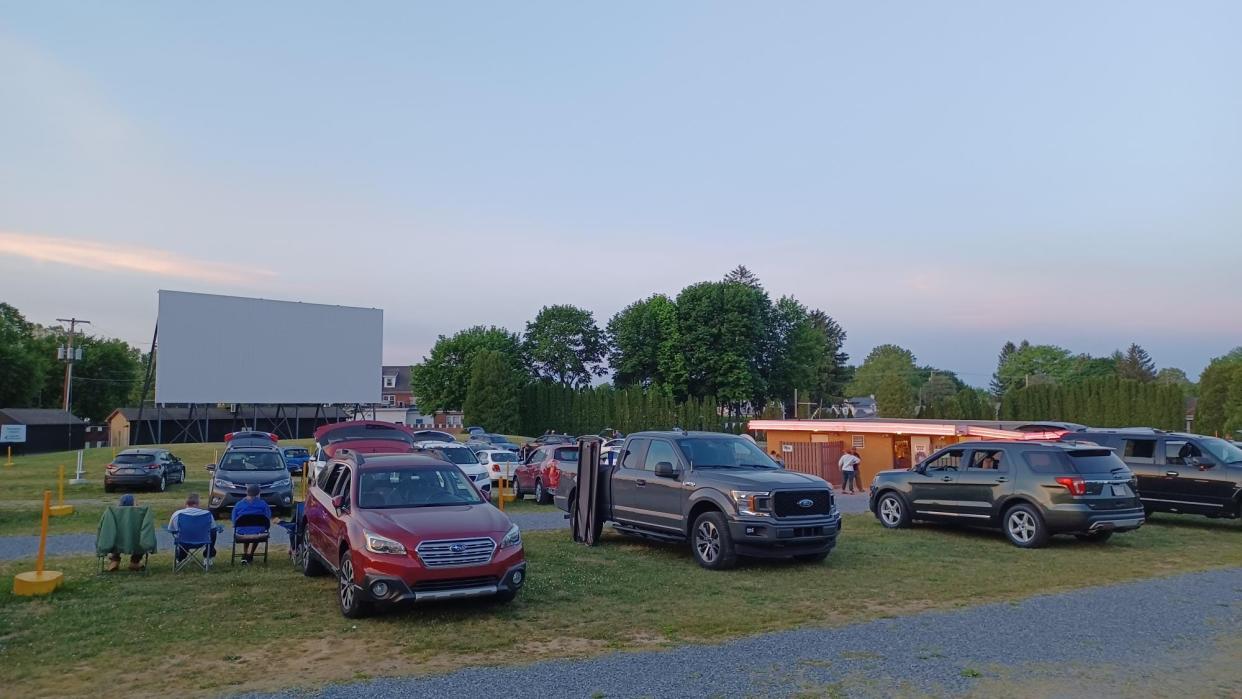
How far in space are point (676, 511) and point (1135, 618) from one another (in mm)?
5701

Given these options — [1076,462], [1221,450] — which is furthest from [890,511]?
[1221,450]

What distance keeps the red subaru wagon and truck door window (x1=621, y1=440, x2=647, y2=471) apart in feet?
12.5

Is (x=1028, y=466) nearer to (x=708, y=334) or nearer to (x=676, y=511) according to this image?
(x=676, y=511)

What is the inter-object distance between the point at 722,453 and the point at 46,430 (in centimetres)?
5973

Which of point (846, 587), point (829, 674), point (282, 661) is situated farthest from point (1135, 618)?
point (282, 661)

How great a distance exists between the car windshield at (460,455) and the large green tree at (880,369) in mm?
111467

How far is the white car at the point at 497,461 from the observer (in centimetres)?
2559

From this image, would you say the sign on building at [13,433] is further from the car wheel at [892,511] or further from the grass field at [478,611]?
the car wheel at [892,511]

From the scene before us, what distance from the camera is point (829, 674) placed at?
22.3ft

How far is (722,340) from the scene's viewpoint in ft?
242

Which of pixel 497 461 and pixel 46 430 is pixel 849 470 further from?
pixel 46 430

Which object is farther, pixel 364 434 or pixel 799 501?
pixel 364 434

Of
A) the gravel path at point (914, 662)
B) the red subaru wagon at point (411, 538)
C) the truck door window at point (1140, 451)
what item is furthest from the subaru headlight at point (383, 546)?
the truck door window at point (1140, 451)

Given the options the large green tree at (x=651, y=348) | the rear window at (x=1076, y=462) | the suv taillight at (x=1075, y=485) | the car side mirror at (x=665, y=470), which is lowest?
the suv taillight at (x=1075, y=485)
